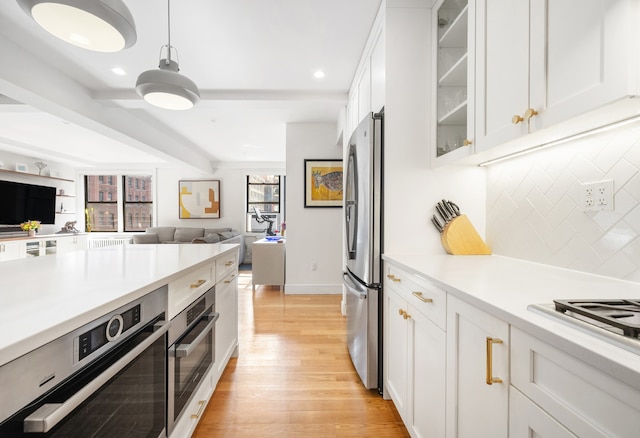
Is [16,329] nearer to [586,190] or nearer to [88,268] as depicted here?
[88,268]

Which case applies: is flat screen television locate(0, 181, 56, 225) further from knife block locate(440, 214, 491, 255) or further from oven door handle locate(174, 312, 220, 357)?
knife block locate(440, 214, 491, 255)

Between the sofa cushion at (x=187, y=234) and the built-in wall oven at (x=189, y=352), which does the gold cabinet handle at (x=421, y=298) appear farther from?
the sofa cushion at (x=187, y=234)

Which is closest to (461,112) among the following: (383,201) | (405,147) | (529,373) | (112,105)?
(405,147)

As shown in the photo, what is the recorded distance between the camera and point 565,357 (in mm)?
583

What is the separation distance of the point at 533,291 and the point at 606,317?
36 cm

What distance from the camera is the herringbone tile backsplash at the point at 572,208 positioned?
101cm

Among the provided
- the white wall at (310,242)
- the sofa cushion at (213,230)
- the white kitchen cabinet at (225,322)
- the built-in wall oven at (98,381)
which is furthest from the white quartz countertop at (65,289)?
the sofa cushion at (213,230)

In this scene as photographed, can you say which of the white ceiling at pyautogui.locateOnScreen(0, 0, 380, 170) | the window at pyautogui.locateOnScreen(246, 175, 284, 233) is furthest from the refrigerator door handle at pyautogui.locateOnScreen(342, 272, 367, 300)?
the window at pyautogui.locateOnScreen(246, 175, 284, 233)

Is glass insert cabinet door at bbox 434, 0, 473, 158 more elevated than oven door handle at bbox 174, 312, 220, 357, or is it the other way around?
glass insert cabinet door at bbox 434, 0, 473, 158

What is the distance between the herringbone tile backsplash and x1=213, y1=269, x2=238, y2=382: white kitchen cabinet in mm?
1730

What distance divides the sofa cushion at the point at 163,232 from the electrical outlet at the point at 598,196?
285 inches

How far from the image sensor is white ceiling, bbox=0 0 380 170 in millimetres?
2053

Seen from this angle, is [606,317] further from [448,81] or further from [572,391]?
[448,81]

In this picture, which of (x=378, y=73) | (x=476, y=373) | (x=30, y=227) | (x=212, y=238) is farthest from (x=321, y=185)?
(x=30, y=227)
